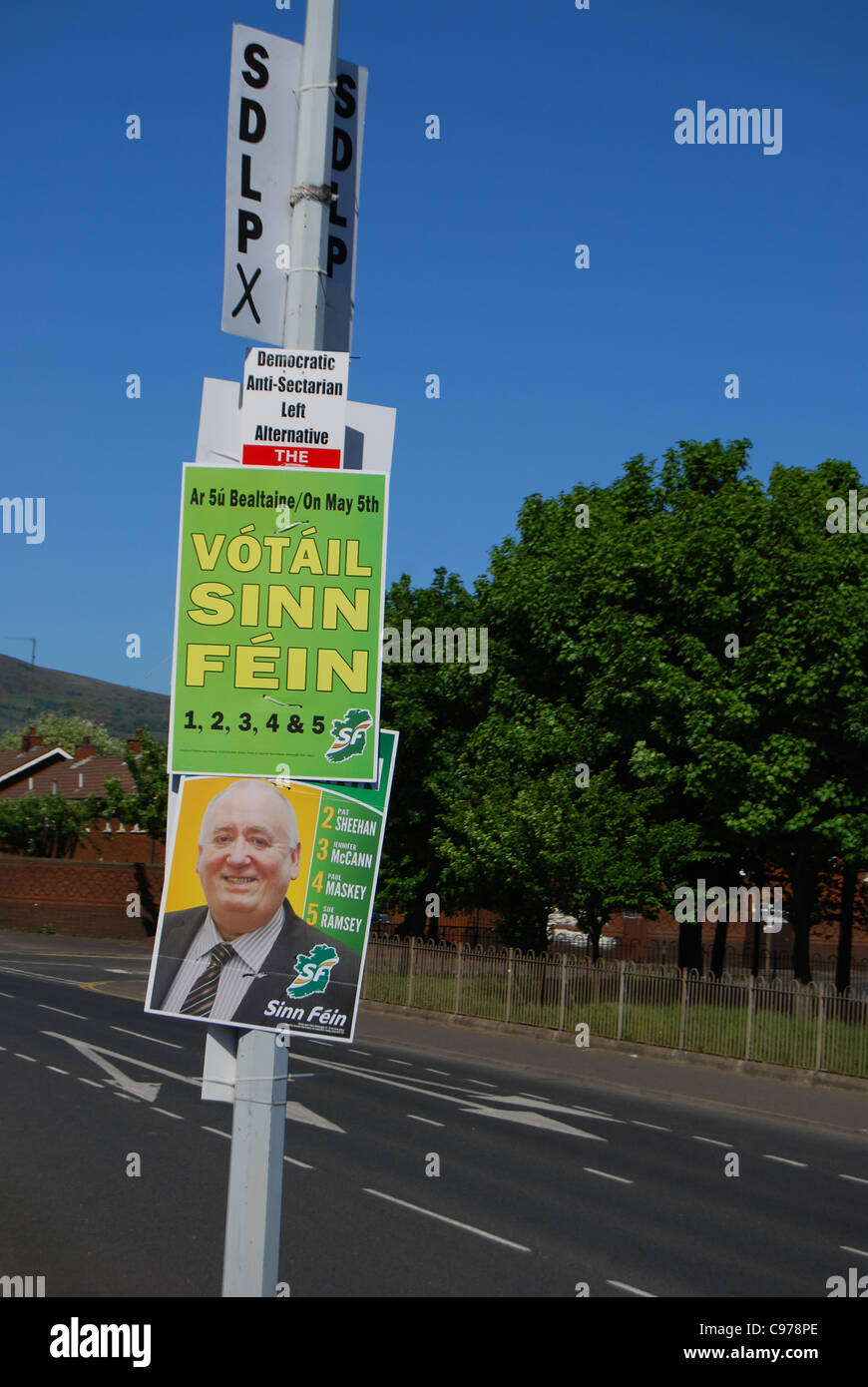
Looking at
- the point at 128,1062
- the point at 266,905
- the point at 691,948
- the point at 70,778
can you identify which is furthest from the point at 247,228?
the point at 70,778

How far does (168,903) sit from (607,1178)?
35.5ft

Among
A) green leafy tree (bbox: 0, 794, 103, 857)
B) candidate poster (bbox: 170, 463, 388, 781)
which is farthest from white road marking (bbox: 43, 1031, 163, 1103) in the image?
green leafy tree (bbox: 0, 794, 103, 857)

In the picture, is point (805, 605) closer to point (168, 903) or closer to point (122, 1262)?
point (122, 1262)

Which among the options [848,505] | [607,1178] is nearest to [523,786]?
[848,505]

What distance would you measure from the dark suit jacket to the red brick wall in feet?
184

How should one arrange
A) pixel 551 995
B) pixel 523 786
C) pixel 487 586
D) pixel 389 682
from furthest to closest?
pixel 389 682
pixel 487 586
pixel 523 786
pixel 551 995

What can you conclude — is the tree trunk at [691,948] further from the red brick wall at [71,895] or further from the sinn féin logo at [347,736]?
the sinn féin logo at [347,736]

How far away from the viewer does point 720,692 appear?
28781 mm

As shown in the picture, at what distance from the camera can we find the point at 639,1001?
85.7 feet

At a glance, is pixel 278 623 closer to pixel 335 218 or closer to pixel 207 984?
pixel 207 984

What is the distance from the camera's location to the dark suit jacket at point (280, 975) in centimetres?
394

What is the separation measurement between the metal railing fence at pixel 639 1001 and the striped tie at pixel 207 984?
1974cm

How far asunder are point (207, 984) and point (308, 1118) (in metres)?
13.1

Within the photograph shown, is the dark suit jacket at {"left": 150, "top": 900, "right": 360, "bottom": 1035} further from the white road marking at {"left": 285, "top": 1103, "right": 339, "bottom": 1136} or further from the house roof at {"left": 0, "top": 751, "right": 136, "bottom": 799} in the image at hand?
the house roof at {"left": 0, "top": 751, "right": 136, "bottom": 799}
